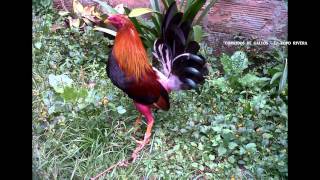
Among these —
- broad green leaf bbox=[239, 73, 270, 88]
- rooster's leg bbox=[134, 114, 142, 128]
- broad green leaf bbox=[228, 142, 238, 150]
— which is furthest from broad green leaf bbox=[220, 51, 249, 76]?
rooster's leg bbox=[134, 114, 142, 128]

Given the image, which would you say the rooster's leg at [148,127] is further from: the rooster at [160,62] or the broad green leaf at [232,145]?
the broad green leaf at [232,145]

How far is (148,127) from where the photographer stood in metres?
2.06

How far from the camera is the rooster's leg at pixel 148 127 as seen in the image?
2.05 metres

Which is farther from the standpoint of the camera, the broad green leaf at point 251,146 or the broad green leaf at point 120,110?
the broad green leaf at point 120,110

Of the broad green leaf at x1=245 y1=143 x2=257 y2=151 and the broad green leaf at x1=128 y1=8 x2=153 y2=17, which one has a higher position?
the broad green leaf at x1=128 y1=8 x2=153 y2=17

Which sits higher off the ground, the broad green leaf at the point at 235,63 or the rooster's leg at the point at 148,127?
the broad green leaf at the point at 235,63

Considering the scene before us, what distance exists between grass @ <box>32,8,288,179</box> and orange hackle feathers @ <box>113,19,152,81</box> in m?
0.14

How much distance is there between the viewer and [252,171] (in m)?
1.96

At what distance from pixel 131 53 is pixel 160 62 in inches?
5.3

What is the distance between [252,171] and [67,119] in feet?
2.85

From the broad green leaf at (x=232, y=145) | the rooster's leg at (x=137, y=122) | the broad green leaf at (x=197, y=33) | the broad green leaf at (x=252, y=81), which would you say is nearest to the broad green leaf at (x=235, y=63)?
the broad green leaf at (x=252, y=81)

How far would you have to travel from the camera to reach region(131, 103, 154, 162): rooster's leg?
6.72 feet

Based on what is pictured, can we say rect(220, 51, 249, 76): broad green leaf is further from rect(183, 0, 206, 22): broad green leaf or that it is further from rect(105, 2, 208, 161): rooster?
rect(183, 0, 206, 22): broad green leaf
